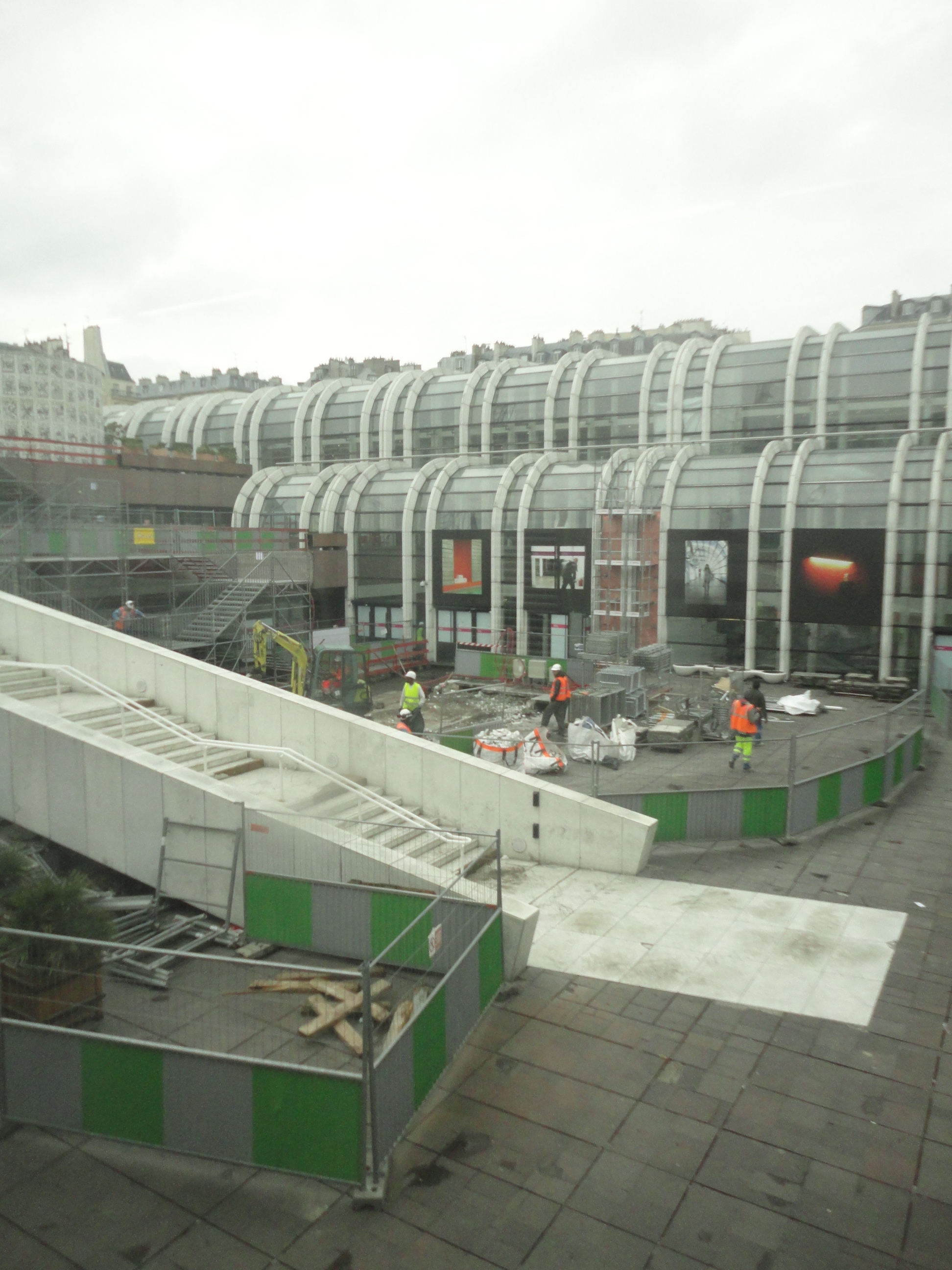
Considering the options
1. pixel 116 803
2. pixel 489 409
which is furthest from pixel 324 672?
pixel 489 409

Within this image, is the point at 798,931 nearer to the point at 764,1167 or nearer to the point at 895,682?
the point at 764,1167

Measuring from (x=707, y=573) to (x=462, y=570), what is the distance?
10.2 metres

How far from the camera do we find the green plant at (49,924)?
854 centimetres

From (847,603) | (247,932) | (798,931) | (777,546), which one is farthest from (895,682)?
(247,932)

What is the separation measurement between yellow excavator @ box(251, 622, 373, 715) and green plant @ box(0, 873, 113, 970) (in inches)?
705

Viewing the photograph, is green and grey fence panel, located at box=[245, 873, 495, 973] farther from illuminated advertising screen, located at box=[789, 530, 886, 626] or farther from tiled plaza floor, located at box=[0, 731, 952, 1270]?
illuminated advertising screen, located at box=[789, 530, 886, 626]

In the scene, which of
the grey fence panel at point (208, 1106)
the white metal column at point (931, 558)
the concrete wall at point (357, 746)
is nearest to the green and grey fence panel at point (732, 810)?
the concrete wall at point (357, 746)

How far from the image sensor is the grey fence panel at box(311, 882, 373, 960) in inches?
404

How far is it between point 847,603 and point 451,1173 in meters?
27.9

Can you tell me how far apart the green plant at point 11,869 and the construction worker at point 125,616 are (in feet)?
47.0

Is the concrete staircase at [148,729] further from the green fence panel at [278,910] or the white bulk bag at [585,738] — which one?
the white bulk bag at [585,738]

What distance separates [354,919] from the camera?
1034 centimetres

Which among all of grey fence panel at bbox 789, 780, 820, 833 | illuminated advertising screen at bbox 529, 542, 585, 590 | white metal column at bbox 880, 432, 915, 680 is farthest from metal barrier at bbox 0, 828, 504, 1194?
illuminated advertising screen at bbox 529, 542, 585, 590

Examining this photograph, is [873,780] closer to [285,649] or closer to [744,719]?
[744,719]
